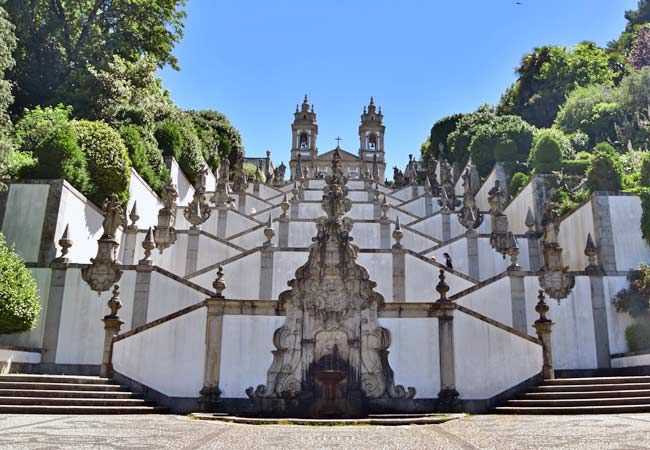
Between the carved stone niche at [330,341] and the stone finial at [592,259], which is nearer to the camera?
the carved stone niche at [330,341]

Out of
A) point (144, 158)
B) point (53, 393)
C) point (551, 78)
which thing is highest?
point (551, 78)

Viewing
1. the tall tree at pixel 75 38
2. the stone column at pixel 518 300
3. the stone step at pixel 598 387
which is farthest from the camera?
the tall tree at pixel 75 38

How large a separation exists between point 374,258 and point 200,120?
25.9 metres

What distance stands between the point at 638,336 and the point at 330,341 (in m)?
9.47

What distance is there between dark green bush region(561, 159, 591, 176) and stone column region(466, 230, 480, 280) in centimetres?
680

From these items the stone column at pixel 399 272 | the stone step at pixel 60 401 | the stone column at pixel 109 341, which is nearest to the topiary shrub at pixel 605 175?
the stone column at pixel 399 272

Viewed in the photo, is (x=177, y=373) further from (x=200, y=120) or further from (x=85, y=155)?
(x=200, y=120)

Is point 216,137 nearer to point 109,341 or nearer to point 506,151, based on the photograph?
point 506,151

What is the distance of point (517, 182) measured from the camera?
27.8 m

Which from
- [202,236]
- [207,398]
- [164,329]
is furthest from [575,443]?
[202,236]

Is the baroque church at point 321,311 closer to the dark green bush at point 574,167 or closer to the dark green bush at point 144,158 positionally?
the dark green bush at point 144,158

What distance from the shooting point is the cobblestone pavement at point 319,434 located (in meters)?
6.32

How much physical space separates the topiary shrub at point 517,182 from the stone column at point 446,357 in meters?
15.8

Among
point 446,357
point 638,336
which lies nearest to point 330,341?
point 446,357
